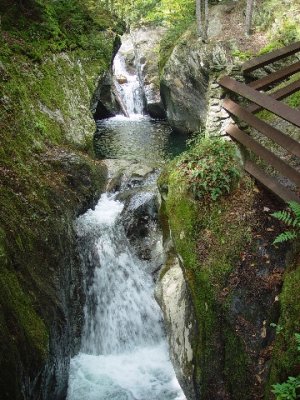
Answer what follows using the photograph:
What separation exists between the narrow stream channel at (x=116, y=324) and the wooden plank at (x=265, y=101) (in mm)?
5400

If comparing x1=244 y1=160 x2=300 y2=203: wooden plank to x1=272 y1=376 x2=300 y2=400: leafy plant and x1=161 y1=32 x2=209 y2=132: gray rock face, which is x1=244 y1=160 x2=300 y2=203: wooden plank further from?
x1=161 y1=32 x2=209 y2=132: gray rock face

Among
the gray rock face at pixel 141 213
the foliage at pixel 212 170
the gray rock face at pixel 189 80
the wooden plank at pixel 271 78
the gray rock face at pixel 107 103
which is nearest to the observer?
the foliage at pixel 212 170

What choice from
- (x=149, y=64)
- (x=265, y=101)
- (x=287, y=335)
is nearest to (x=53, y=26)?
(x=265, y=101)

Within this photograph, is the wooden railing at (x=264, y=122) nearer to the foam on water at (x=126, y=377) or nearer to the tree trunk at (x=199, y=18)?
the foam on water at (x=126, y=377)

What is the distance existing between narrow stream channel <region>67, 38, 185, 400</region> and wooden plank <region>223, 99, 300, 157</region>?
16.6 feet

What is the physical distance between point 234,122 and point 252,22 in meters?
16.8

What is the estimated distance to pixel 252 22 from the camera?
2047cm

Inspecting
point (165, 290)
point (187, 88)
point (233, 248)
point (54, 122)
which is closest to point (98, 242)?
point (165, 290)

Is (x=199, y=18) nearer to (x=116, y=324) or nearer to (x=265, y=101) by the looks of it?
(x=265, y=101)

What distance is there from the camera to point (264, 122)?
545 centimetres

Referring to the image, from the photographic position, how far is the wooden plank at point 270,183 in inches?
204

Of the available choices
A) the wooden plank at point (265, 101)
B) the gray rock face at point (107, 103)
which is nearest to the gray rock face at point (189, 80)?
the gray rock face at point (107, 103)

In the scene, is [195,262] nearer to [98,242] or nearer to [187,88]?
[98,242]

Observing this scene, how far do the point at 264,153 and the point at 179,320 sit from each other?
3.09m
